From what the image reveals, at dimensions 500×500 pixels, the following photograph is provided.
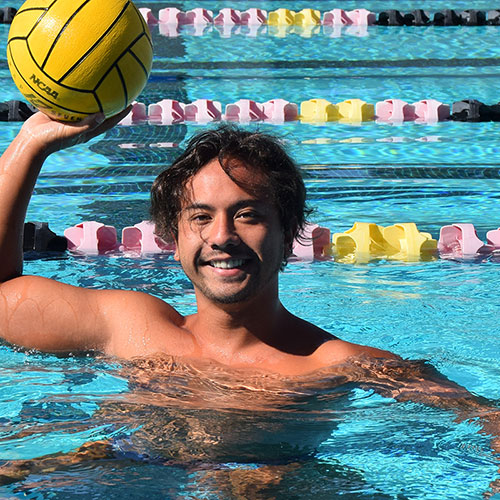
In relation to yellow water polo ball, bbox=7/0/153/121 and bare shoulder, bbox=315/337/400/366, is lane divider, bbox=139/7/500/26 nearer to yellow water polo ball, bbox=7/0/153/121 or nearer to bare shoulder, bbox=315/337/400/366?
yellow water polo ball, bbox=7/0/153/121

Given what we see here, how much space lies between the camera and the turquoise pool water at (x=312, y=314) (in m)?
2.81

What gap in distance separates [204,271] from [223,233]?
0.45 ft

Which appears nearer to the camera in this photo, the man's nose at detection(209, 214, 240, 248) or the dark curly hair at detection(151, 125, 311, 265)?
the man's nose at detection(209, 214, 240, 248)

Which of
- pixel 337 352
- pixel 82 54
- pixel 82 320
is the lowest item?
pixel 337 352

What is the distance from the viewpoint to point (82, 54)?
3.24m

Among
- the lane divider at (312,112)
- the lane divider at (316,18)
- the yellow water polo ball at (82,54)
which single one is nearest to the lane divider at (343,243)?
the yellow water polo ball at (82,54)

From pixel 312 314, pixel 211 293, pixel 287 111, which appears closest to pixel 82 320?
pixel 211 293

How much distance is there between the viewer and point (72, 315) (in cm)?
312

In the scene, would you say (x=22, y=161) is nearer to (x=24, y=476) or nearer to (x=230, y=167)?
(x=230, y=167)

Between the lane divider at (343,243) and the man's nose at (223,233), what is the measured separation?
2355 mm

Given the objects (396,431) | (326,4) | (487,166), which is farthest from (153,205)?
(326,4)

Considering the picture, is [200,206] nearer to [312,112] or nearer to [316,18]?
[312,112]

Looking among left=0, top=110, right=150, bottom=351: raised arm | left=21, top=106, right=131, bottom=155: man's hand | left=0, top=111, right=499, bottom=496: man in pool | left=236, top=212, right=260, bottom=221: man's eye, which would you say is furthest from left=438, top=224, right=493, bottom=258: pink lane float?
left=21, top=106, right=131, bottom=155: man's hand

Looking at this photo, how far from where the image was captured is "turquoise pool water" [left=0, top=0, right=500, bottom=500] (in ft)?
9.23
